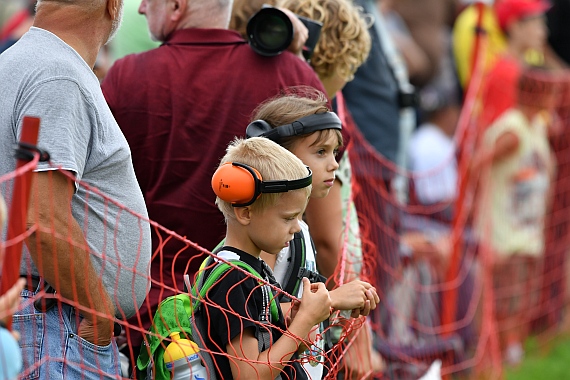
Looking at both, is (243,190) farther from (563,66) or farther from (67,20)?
(563,66)

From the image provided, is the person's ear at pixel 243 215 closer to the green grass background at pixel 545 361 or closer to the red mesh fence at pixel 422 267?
the red mesh fence at pixel 422 267

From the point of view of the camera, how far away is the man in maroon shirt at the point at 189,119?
3.29 meters

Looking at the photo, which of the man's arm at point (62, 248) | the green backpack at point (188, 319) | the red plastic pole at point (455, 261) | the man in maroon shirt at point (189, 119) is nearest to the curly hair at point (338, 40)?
the man in maroon shirt at point (189, 119)

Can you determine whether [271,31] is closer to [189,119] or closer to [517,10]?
[189,119]

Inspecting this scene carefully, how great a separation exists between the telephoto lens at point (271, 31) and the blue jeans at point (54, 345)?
114 centimetres

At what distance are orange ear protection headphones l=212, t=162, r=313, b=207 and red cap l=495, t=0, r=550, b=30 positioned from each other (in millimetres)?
5070

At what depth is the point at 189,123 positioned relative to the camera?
3.29m

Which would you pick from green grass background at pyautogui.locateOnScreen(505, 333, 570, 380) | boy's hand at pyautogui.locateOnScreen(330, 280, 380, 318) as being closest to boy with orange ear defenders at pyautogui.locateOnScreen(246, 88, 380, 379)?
boy's hand at pyautogui.locateOnScreen(330, 280, 380, 318)

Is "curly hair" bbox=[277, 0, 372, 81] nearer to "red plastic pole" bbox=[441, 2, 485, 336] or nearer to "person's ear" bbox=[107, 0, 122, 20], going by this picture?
"person's ear" bbox=[107, 0, 122, 20]

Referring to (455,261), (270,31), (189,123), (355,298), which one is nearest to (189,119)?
(189,123)

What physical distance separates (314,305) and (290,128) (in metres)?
0.63

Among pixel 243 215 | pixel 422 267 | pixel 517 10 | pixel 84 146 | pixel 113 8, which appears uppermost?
pixel 113 8

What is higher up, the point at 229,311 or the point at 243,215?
the point at 243,215

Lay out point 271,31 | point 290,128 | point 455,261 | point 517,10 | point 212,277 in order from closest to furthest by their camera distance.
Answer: point 212,277 < point 290,128 < point 271,31 < point 455,261 < point 517,10
